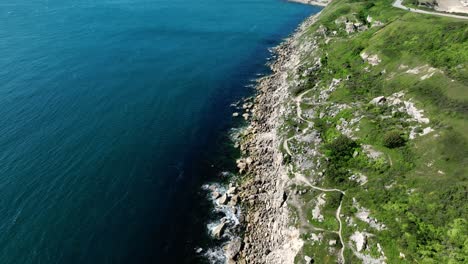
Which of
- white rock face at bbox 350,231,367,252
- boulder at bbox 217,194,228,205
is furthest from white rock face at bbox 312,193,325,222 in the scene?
boulder at bbox 217,194,228,205

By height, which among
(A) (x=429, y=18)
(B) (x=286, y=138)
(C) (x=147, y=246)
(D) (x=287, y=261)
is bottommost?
(C) (x=147, y=246)

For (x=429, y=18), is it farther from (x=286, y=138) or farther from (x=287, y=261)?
(x=287, y=261)

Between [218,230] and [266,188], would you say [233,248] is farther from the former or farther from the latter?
[266,188]

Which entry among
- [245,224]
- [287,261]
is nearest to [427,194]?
[287,261]

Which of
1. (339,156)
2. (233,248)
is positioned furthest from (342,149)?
(233,248)

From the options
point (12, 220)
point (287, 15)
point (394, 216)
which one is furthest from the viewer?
point (287, 15)
